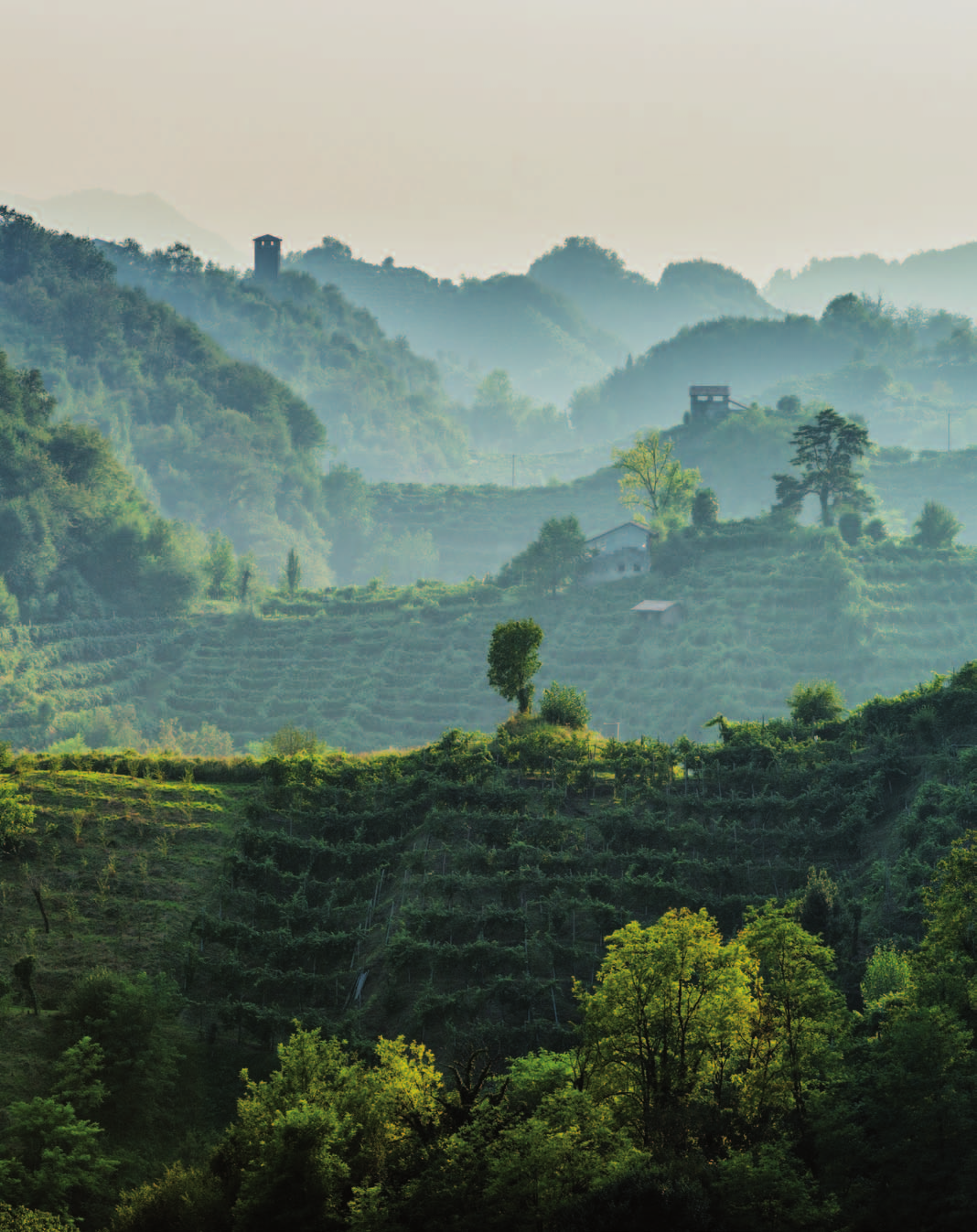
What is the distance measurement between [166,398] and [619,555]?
8404 centimetres

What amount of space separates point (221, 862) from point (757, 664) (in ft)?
172

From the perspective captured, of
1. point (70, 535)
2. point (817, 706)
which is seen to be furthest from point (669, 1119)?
point (70, 535)

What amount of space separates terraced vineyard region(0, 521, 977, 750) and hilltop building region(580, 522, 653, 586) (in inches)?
61.5

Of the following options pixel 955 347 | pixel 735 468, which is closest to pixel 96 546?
pixel 735 468

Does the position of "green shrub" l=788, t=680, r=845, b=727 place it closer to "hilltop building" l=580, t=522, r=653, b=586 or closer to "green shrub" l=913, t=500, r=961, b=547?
"green shrub" l=913, t=500, r=961, b=547

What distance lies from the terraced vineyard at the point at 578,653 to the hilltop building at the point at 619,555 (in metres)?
1.56

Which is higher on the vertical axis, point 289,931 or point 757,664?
point 757,664

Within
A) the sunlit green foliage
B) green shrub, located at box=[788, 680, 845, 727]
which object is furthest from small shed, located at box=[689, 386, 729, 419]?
green shrub, located at box=[788, 680, 845, 727]

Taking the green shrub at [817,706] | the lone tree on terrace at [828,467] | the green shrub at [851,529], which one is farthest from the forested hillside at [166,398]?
the green shrub at [817,706]

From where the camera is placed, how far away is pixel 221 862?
3641cm

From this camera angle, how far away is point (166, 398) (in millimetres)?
160125

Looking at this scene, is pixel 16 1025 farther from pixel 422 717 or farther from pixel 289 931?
pixel 422 717

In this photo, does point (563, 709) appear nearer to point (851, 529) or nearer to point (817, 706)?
point (817, 706)

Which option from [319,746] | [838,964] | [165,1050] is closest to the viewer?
[165,1050]
